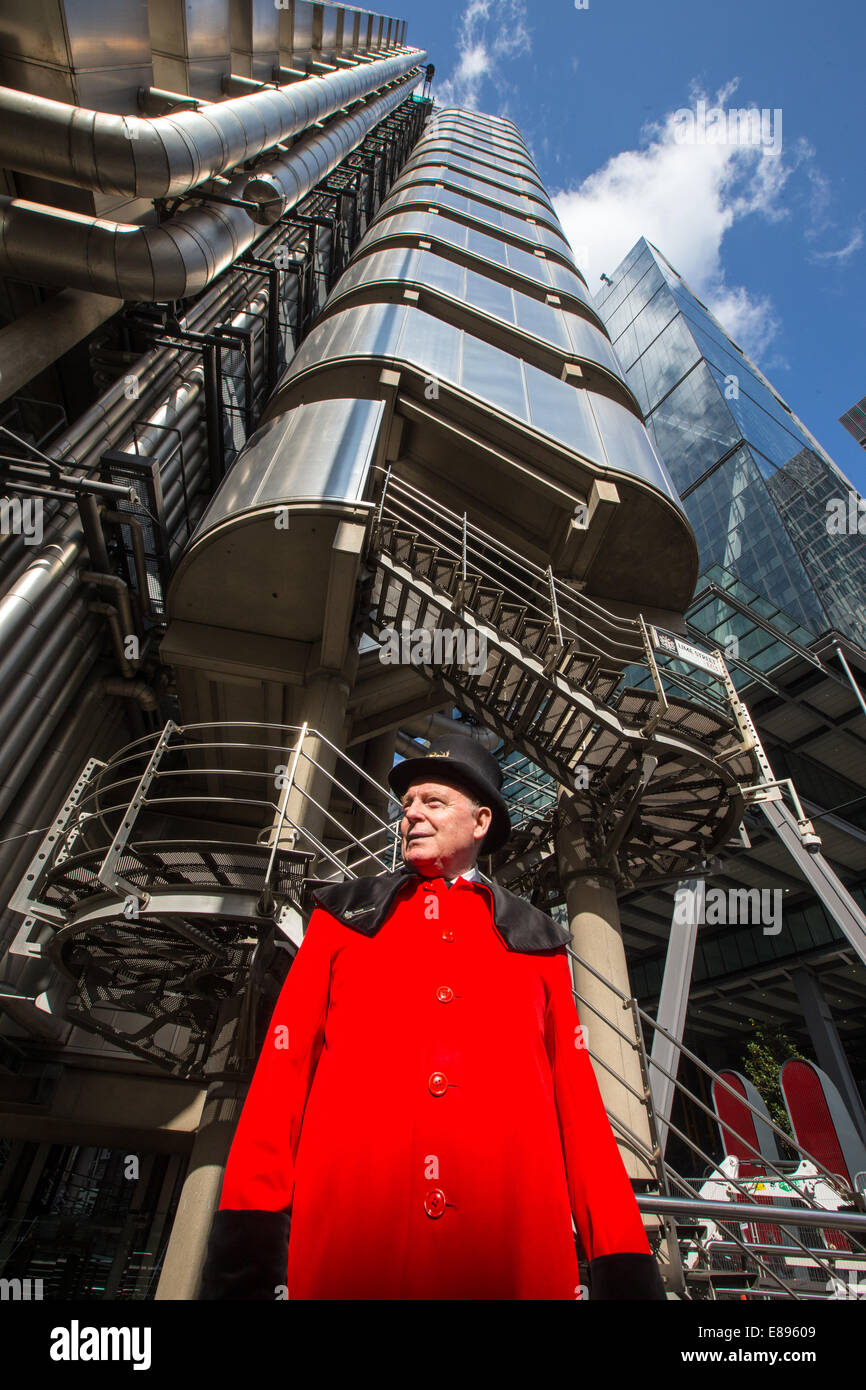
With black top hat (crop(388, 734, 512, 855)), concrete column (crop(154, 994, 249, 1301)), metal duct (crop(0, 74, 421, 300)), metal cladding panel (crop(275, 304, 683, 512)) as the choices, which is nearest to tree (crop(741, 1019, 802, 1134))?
metal cladding panel (crop(275, 304, 683, 512))

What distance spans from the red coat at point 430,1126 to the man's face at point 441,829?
0.15m

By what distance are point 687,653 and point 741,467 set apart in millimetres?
20916

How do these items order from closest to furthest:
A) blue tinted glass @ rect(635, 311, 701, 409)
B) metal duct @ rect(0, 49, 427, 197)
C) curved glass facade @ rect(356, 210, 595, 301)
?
metal duct @ rect(0, 49, 427, 197)
curved glass facade @ rect(356, 210, 595, 301)
blue tinted glass @ rect(635, 311, 701, 409)

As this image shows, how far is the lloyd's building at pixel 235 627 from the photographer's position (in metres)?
6.19

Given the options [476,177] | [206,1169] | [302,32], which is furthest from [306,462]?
[302,32]

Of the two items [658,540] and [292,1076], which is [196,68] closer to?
[658,540]

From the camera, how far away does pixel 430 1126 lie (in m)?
1.94

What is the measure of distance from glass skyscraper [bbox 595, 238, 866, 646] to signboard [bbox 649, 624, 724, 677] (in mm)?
12999

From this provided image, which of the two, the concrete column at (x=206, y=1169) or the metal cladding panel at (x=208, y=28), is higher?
the metal cladding panel at (x=208, y=28)

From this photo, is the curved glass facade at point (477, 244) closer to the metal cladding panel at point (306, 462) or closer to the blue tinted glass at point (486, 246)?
the blue tinted glass at point (486, 246)

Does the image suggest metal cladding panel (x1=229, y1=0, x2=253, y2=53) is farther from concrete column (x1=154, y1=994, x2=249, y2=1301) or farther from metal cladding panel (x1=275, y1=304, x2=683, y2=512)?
concrete column (x1=154, y1=994, x2=249, y2=1301)

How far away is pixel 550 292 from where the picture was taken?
15461 mm

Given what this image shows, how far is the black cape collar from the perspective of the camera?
99.5 inches

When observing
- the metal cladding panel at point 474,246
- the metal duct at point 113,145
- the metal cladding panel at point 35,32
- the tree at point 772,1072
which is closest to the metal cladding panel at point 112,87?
the metal cladding panel at point 35,32
